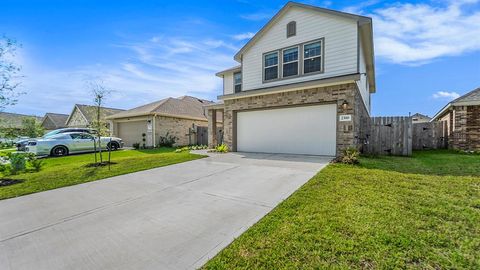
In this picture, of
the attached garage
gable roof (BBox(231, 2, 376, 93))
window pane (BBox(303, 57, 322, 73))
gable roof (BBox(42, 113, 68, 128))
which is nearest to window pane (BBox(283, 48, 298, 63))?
window pane (BBox(303, 57, 322, 73))

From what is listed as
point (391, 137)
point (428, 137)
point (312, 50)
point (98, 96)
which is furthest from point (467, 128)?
point (98, 96)

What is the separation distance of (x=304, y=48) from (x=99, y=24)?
9.02m

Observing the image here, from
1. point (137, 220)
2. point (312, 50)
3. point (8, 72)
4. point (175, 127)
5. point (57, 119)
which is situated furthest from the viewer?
point (57, 119)

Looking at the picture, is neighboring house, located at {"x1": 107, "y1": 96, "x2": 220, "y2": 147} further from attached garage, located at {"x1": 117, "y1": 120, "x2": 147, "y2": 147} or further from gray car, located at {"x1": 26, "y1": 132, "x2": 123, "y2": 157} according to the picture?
gray car, located at {"x1": 26, "y1": 132, "x2": 123, "y2": 157}

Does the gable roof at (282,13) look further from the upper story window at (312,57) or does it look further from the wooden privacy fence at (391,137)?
the wooden privacy fence at (391,137)

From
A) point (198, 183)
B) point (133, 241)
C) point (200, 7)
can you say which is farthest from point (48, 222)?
point (200, 7)

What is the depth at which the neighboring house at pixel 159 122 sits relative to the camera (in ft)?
55.0

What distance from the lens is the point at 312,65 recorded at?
9789 millimetres

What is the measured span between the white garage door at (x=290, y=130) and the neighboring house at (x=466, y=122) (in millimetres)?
7850

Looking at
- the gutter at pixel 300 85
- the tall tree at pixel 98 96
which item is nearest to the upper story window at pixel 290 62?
the gutter at pixel 300 85

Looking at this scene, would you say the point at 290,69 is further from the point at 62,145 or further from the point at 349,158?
the point at 62,145

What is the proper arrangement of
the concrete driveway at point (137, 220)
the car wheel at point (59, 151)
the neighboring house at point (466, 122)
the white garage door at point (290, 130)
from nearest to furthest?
the concrete driveway at point (137, 220) < the white garage door at point (290, 130) < the neighboring house at point (466, 122) < the car wheel at point (59, 151)

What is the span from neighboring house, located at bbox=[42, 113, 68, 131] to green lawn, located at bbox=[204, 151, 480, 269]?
131ft

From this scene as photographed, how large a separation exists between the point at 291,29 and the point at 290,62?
63.9 inches
